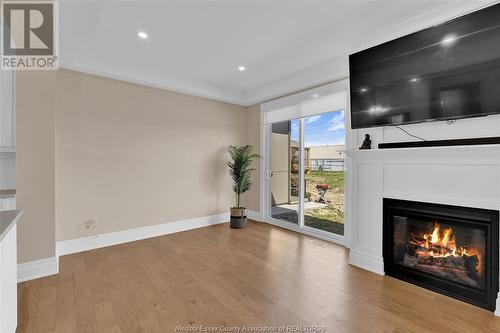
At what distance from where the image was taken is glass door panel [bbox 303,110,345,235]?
3.75 m

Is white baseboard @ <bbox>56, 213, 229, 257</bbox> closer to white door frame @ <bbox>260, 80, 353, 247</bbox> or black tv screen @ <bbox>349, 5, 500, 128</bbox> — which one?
white door frame @ <bbox>260, 80, 353, 247</bbox>

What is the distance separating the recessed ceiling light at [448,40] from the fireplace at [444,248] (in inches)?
60.4

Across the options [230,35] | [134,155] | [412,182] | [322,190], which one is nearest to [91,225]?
[134,155]

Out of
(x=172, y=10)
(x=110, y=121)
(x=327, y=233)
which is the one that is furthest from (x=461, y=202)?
(x=110, y=121)

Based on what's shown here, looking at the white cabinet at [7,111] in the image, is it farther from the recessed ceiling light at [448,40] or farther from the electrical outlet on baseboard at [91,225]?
the recessed ceiling light at [448,40]

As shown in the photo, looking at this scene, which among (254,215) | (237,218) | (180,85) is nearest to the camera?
(180,85)

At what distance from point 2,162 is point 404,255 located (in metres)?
4.47

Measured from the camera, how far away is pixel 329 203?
13.3 ft

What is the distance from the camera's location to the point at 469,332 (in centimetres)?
174

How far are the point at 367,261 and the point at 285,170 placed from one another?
2.30m

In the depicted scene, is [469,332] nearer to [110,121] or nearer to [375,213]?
[375,213]

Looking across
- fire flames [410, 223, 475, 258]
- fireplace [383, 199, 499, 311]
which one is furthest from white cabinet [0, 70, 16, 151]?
fire flames [410, 223, 475, 258]

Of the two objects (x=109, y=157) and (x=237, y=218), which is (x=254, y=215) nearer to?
(x=237, y=218)

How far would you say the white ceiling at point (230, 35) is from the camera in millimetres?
2291
